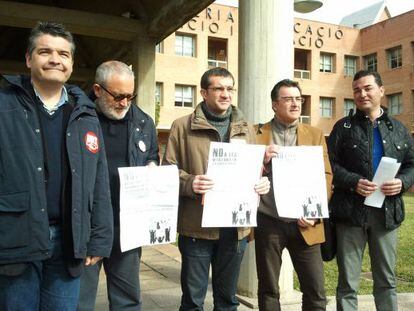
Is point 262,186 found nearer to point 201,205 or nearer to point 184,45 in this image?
point 201,205

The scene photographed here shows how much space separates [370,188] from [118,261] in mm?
1955

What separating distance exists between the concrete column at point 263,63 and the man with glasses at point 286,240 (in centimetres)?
128

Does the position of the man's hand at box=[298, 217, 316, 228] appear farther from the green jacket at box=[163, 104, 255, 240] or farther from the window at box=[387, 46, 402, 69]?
the window at box=[387, 46, 402, 69]

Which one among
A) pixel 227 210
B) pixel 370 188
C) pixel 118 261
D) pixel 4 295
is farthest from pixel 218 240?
pixel 4 295

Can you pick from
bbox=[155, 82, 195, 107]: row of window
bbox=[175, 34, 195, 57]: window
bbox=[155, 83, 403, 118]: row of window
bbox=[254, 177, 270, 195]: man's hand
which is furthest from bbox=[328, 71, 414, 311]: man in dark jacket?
bbox=[175, 34, 195, 57]: window

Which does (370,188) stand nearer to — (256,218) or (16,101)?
(256,218)

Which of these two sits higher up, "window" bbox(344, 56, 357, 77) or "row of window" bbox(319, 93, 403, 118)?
"window" bbox(344, 56, 357, 77)

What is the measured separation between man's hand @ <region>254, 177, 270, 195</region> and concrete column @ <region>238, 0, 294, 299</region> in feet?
5.40

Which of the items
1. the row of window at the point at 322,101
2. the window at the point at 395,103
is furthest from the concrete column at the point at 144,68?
the window at the point at 395,103

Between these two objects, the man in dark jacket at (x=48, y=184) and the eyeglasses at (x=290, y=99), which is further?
the eyeglasses at (x=290, y=99)

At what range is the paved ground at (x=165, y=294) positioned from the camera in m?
4.96

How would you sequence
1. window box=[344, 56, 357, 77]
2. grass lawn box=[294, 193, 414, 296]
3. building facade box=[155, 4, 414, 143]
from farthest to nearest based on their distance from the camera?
window box=[344, 56, 357, 77] → building facade box=[155, 4, 414, 143] → grass lawn box=[294, 193, 414, 296]

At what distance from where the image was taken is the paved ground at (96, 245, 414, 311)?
4965 millimetres

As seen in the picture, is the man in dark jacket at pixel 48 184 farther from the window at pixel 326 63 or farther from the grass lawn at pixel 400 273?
the window at pixel 326 63
